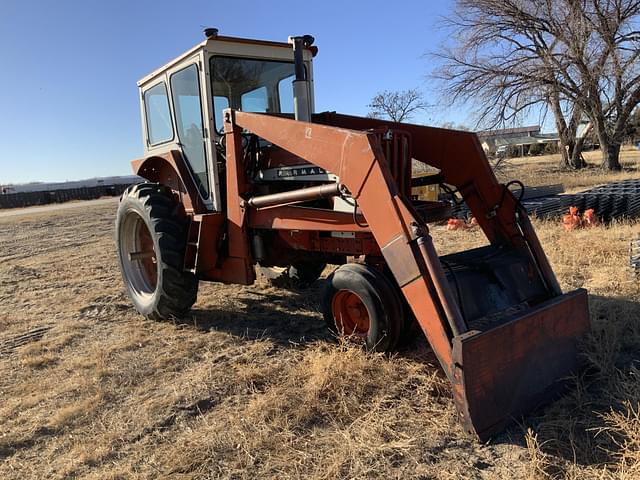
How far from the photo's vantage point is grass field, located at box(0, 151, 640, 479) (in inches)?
109

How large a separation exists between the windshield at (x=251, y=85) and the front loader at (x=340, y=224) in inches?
0.6

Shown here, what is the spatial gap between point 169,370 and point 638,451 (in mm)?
3312

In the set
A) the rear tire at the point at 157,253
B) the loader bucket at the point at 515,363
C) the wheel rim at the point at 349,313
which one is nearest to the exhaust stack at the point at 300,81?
the wheel rim at the point at 349,313

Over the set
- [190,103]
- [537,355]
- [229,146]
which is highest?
[190,103]

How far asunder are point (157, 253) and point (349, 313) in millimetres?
2130

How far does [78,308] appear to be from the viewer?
6438 mm

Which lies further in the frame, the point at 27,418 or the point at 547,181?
the point at 547,181

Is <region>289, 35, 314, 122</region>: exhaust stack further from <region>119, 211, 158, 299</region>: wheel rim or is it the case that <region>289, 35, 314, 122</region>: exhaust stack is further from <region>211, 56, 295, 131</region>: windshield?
<region>119, 211, 158, 299</region>: wheel rim

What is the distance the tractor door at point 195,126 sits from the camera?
16.6 feet

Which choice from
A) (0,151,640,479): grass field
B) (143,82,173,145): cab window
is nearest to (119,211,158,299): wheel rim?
(0,151,640,479): grass field

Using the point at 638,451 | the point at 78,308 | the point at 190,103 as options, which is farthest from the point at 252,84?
the point at 638,451

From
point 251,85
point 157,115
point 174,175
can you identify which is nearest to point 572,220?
point 251,85

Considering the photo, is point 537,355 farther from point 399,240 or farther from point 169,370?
point 169,370

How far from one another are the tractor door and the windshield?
0.16 meters
